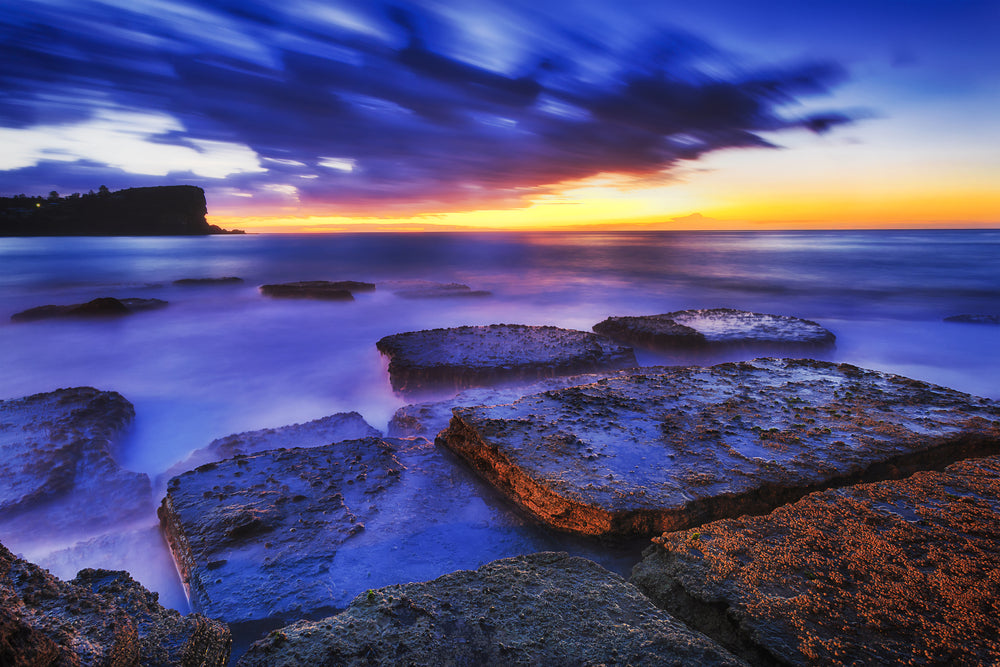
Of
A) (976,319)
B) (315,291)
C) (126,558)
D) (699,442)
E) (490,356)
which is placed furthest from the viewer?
(315,291)

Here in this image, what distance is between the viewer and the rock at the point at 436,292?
47.3ft

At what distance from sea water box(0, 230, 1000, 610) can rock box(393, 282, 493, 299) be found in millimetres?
470

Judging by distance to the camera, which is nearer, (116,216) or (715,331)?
(715,331)

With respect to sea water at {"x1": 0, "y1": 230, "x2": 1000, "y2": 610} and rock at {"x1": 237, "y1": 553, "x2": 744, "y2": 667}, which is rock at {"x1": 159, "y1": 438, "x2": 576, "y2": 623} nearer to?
sea water at {"x1": 0, "y1": 230, "x2": 1000, "y2": 610}

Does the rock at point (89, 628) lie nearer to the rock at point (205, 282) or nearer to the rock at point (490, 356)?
the rock at point (490, 356)

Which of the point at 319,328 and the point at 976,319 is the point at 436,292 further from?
the point at 976,319

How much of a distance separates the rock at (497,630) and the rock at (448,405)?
8.79ft

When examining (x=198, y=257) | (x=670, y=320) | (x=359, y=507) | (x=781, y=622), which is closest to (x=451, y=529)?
(x=359, y=507)

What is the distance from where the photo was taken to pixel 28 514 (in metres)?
3.58

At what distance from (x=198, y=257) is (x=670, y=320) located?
28.3 m

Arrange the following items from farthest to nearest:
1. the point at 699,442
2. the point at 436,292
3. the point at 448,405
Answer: the point at 436,292
the point at 448,405
the point at 699,442

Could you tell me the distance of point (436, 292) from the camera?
14812 millimetres

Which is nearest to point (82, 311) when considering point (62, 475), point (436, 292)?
point (436, 292)

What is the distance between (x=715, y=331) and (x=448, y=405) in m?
5.25
